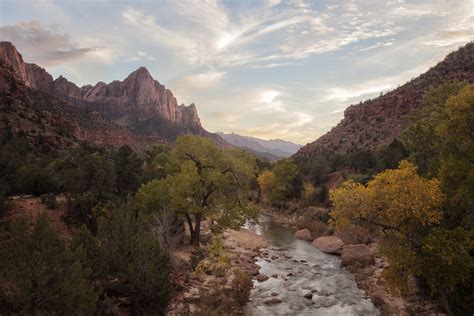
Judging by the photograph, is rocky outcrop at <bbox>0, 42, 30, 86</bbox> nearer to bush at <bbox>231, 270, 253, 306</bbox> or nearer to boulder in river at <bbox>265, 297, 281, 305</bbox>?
bush at <bbox>231, 270, 253, 306</bbox>

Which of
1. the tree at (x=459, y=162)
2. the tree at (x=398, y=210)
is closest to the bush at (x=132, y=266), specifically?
the tree at (x=398, y=210)

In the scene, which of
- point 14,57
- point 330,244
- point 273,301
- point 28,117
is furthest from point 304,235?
point 14,57

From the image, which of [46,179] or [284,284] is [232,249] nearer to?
[284,284]

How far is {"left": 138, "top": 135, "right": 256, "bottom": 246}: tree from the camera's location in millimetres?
29203

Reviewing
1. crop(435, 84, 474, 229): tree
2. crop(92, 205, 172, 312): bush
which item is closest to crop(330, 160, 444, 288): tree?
crop(435, 84, 474, 229): tree

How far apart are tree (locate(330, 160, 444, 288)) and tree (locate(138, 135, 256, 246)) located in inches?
440

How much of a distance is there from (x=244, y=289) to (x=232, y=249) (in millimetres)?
12979

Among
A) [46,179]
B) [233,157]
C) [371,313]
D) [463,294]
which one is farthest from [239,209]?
[46,179]

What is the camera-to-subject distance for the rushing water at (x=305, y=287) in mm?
21312

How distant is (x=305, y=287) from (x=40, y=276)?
62.8 ft

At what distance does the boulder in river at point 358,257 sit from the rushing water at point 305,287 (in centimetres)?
99

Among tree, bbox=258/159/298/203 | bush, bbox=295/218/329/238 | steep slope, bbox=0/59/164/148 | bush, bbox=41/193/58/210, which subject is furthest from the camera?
tree, bbox=258/159/298/203

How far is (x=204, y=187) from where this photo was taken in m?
29.9

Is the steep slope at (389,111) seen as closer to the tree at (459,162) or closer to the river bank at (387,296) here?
the river bank at (387,296)
